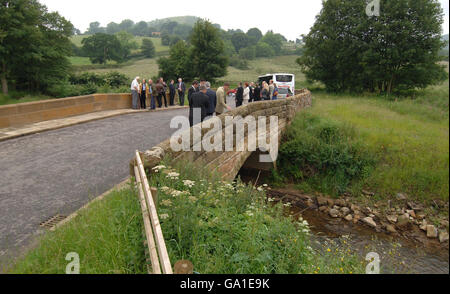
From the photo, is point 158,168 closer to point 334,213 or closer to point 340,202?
point 334,213

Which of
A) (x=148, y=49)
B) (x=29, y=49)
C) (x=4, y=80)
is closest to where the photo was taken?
(x=4, y=80)

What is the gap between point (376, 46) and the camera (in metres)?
25.0

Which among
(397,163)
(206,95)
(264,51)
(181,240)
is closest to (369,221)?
(397,163)

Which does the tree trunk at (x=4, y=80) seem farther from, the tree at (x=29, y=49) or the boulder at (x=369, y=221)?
the boulder at (x=369, y=221)

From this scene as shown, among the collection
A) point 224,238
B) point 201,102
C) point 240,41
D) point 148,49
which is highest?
point 240,41

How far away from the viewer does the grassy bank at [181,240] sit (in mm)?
3003

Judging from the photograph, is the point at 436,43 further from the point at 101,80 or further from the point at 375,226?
the point at 101,80

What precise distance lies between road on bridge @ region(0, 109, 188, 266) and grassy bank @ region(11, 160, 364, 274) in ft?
2.37

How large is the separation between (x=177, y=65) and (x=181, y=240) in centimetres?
4798

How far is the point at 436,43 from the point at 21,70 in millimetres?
33001

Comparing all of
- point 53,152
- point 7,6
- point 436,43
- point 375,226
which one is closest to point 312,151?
point 375,226

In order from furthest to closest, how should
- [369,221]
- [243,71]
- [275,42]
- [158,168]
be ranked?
[275,42] → [243,71] → [369,221] → [158,168]

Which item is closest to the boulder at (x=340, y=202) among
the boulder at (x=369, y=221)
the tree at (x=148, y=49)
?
the boulder at (x=369, y=221)

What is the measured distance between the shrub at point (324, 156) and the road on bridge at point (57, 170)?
542cm
